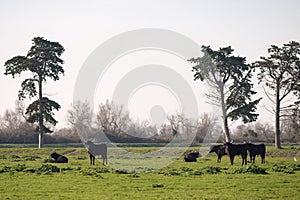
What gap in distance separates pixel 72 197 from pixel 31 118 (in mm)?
41833

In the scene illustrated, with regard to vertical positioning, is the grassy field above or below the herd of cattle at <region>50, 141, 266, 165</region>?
below

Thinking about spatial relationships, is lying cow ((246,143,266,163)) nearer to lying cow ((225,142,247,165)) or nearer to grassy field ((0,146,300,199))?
lying cow ((225,142,247,165))

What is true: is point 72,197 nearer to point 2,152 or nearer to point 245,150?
point 245,150

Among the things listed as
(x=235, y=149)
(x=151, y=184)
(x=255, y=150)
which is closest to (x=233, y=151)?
(x=235, y=149)

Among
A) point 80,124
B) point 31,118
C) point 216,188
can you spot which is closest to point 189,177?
point 216,188

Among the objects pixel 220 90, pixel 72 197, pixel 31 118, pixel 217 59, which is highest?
pixel 217 59

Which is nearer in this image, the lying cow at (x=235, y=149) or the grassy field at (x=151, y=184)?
the grassy field at (x=151, y=184)

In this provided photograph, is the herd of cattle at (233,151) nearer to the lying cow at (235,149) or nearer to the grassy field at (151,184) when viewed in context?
the lying cow at (235,149)

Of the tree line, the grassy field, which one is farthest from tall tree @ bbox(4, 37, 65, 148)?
the grassy field

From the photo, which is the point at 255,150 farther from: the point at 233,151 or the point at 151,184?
the point at 151,184

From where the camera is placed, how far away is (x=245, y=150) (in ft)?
116

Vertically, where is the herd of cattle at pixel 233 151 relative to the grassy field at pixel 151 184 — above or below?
above

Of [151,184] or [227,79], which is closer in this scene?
[151,184]

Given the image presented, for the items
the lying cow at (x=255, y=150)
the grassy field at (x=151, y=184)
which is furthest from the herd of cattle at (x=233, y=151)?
the grassy field at (x=151, y=184)
